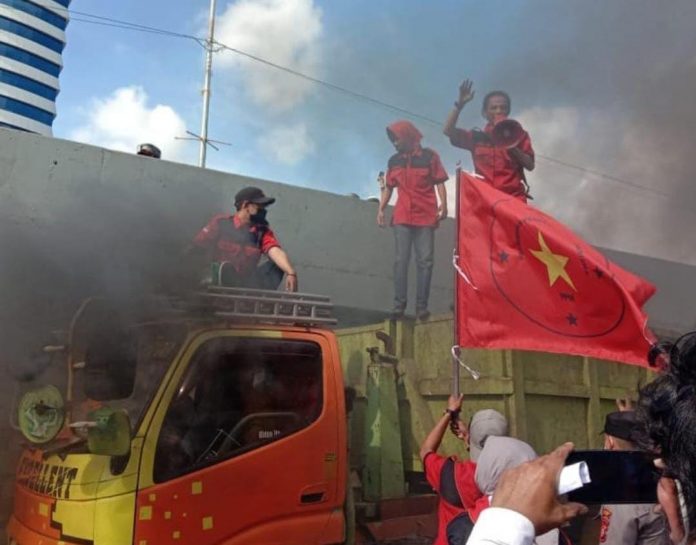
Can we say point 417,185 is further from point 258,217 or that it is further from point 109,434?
point 109,434

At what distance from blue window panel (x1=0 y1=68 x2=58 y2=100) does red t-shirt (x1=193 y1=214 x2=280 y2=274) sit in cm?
4112

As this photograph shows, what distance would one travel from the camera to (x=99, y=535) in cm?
263

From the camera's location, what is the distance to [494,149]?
5258 millimetres

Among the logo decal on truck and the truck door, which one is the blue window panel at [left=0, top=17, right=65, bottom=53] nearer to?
the logo decal on truck

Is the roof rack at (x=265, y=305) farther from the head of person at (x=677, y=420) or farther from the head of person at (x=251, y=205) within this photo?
the head of person at (x=677, y=420)

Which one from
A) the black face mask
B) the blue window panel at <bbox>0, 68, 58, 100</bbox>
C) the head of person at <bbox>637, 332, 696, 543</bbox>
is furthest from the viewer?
the blue window panel at <bbox>0, 68, 58, 100</bbox>

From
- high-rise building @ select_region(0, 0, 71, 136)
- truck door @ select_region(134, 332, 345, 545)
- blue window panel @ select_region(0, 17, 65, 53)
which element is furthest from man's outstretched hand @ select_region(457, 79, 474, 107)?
blue window panel @ select_region(0, 17, 65, 53)

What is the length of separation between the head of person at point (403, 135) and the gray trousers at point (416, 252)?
785 millimetres

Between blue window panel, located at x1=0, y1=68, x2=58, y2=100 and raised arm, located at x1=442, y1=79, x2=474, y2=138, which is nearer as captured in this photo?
raised arm, located at x1=442, y1=79, x2=474, y2=138

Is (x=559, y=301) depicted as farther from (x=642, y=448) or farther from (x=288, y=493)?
(x=642, y=448)

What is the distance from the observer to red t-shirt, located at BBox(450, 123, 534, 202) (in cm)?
506

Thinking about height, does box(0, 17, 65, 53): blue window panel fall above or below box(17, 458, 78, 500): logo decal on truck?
above

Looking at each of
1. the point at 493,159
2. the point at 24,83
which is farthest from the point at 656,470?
the point at 24,83

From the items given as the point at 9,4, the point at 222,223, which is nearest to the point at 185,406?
the point at 222,223
